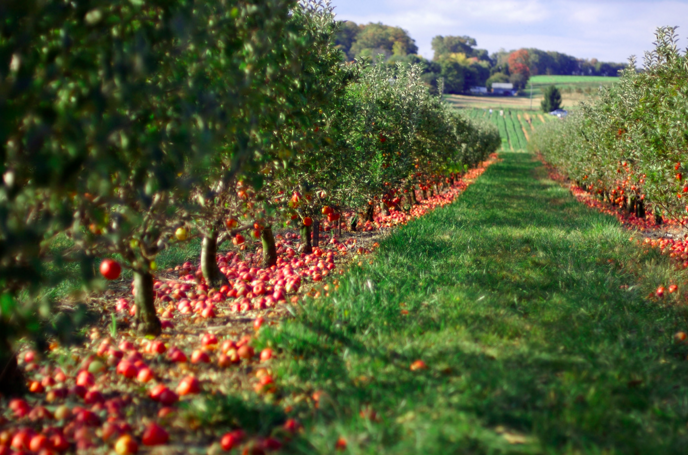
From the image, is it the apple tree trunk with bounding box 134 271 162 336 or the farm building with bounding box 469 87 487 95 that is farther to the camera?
the farm building with bounding box 469 87 487 95

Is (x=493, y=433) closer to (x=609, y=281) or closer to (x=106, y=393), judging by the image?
(x=106, y=393)

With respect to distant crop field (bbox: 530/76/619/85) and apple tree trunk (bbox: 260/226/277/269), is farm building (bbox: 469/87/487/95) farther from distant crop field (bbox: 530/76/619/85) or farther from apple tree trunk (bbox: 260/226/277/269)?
apple tree trunk (bbox: 260/226/277/269)

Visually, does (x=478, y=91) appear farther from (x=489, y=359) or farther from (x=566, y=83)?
(x=489, y=359)

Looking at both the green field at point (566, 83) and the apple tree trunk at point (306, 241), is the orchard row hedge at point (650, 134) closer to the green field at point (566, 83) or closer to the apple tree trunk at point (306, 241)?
the apple tree trunk at point (306, 241)

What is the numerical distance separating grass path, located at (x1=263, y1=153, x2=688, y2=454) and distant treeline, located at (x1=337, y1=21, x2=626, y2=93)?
88844 mm

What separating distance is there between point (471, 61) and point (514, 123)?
1838 inches

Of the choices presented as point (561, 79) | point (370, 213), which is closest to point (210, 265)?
point (370, 213)

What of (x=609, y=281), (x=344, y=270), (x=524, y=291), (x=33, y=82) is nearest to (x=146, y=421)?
(x=33, y=82)

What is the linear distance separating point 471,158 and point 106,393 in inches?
922

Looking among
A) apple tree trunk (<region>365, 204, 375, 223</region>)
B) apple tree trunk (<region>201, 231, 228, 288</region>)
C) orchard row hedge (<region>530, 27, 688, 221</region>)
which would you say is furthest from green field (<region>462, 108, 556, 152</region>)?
apple tree trunk (<region>201, 231, 228, 288</region>)

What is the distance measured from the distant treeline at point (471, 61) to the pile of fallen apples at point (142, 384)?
90.1 m

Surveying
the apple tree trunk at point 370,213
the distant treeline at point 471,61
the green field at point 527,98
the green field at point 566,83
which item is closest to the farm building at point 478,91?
the distant treeline at point 471,61

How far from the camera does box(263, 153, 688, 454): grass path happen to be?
2266mm

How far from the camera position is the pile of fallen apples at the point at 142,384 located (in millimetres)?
2271
